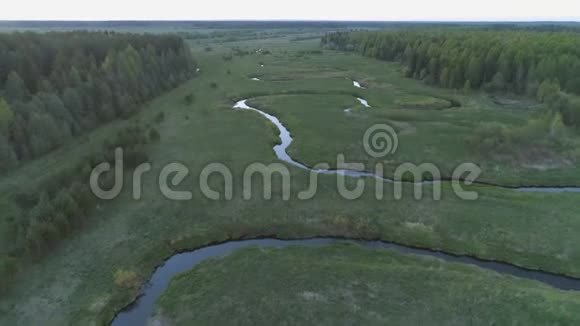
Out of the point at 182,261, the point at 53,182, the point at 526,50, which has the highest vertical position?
the point at 526,50

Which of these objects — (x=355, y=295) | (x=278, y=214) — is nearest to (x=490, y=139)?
(x=278, y=214)

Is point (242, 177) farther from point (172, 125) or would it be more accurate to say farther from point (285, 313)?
point (172, 125)

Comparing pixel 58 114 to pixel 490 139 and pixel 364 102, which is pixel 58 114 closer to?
pixel 364 102

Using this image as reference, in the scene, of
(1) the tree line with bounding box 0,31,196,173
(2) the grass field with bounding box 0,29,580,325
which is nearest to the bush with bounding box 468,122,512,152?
(2) the grass field with bounding box 0,29,580,325

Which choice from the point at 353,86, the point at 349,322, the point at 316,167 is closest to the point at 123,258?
the point at 349,322
